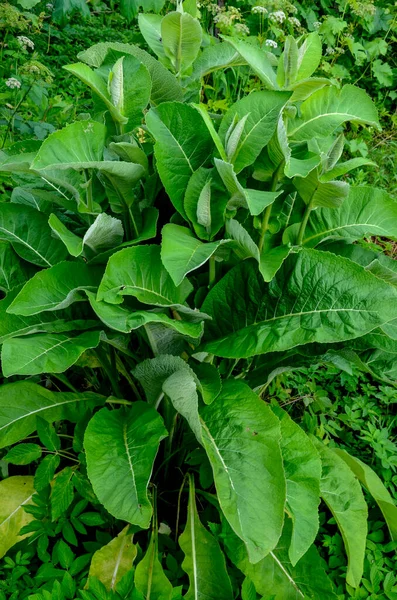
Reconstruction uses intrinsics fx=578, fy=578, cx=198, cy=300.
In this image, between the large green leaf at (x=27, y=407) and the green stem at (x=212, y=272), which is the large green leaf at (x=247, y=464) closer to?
the green stem at (x=212, y=272)

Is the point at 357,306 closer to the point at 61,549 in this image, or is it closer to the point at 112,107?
the point at 112,107

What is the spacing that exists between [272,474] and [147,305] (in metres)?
0.57

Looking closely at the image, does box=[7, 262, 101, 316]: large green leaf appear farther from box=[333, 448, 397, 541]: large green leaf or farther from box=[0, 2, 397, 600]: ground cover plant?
box=[333, 448, 397, 541]: large green leaf

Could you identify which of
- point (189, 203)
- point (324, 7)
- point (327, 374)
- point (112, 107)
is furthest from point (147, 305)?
point (324, 7)

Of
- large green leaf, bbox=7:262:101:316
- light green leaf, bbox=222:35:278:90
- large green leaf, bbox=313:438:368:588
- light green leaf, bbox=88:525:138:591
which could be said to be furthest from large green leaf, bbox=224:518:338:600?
light green leaf, bbox=222:35:278:90

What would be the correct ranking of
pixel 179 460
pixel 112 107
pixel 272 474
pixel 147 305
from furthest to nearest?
pixel 179 460
pixel 147 305
pixel 112 107
pixel 272 474

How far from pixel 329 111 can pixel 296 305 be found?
61 centimetres

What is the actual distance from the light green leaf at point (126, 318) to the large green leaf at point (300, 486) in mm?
449

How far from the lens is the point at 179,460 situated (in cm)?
190

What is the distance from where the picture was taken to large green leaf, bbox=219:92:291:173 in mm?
1502

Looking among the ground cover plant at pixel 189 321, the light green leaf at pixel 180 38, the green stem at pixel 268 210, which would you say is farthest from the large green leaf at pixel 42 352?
the light green leaf at pixel 180 38

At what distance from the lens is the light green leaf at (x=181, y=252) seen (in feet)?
4.50

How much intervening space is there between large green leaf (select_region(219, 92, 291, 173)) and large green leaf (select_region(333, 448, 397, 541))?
105 centimetres

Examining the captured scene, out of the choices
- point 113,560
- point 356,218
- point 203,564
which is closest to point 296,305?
point 356,218
